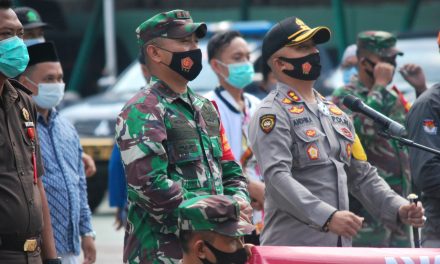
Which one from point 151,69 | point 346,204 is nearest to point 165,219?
point 151,69

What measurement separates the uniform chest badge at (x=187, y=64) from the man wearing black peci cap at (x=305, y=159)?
0.71 meters

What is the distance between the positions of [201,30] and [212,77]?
7.99 metres

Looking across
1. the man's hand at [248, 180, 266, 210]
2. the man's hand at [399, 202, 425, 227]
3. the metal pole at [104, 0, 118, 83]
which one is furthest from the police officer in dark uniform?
the metal pole at [104, 0, 118, 83]

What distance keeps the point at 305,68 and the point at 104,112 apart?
859cm

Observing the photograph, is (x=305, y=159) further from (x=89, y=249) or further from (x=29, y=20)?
(x=29, y=20)

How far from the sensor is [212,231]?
15.8 ft

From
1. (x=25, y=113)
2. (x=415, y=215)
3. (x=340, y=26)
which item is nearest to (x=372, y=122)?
(x=415, y=215)

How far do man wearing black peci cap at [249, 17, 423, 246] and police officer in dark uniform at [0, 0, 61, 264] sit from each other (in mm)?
1217

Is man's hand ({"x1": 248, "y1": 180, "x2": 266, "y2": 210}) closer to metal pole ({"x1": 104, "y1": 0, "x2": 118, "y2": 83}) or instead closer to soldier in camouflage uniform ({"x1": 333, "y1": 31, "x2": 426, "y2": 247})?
soldier in camouflage uniform ({"x1": 333, "y1": 31, "x2": 426, "y2": 247})

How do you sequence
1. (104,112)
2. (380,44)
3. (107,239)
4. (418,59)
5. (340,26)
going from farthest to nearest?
1. (340,26)
2. (104,112)
3. (418,59)
4. (107,239)
5. (380,44)

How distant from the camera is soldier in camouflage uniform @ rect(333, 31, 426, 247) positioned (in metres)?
8.40

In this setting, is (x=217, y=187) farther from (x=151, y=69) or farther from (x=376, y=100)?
(x=376, y=100)

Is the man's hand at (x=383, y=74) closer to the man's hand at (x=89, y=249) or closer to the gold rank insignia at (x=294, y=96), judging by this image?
the gold rank insignia at (x=294, y=96)

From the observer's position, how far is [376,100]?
855 centimetres
